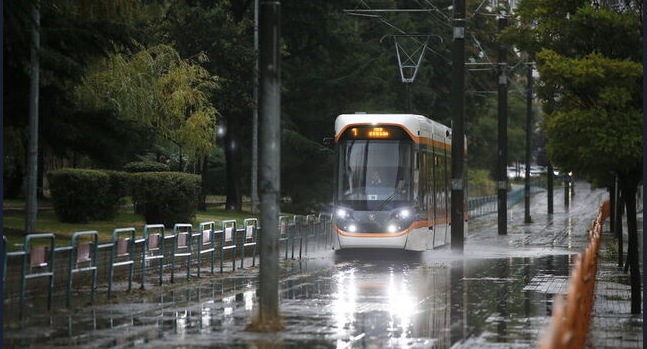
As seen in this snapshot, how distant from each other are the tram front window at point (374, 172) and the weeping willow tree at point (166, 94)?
27.2 feet

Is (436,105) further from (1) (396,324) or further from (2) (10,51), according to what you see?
(1) (396,324)

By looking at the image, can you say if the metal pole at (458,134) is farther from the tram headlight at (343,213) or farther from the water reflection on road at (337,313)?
the water reflection on road at (337,313)

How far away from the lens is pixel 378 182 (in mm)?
30062

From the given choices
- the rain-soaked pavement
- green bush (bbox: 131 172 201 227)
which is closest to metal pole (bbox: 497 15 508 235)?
green bush (bbox: 131 172 201 227)

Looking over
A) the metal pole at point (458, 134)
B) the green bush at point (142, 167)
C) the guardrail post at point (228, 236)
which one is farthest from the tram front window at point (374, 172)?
the green bush at point (142, 167)

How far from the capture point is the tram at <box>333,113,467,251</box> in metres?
29.7

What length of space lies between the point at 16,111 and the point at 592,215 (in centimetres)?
4463

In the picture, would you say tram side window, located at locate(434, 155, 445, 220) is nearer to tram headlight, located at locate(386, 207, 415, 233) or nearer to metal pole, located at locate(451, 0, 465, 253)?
metal pole, located at locate(451, 0, 465, 253)

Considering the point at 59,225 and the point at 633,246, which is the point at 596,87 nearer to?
the point at 633,246

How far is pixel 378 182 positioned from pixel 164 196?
8.14m

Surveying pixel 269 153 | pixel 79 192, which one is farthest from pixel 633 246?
pixel 79 192

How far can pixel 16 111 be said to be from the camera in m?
24.6

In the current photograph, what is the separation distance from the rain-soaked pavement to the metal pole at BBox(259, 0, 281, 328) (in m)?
0.56

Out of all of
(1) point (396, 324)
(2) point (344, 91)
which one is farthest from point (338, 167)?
(2) point (344, 91)
